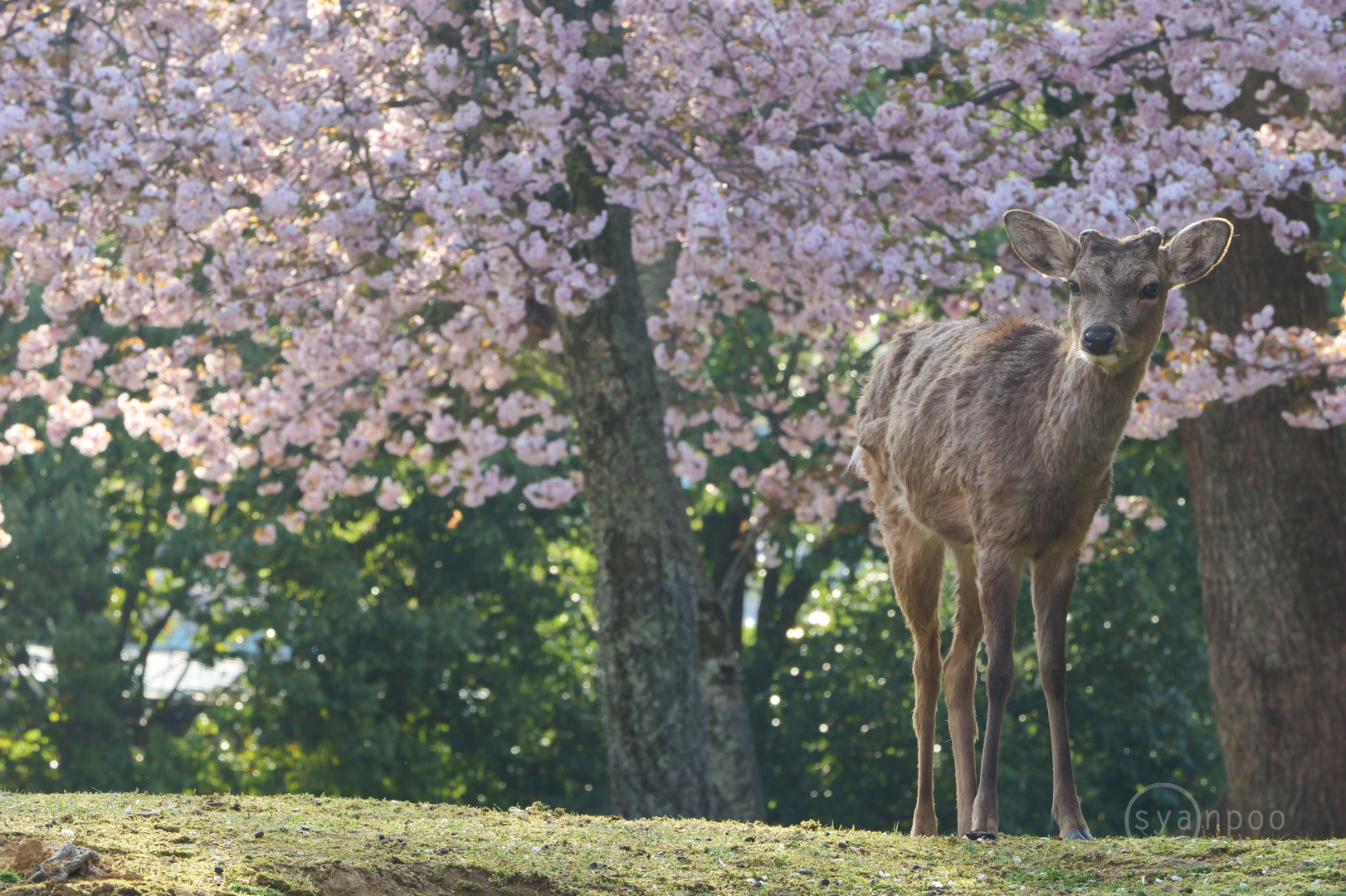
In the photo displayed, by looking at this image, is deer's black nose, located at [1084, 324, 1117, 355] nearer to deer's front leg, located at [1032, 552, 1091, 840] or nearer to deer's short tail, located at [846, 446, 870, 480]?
deer's front leg, located at [1032, 552, 1091, 840]

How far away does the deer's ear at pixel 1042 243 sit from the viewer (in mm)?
5844

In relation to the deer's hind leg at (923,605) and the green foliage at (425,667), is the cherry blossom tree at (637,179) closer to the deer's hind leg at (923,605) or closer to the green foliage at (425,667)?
the deer's hind leg at (923,605)

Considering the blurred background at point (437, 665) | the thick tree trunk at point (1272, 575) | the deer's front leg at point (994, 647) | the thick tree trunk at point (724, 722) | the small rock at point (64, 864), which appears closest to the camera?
the small rock at point (64, 864)

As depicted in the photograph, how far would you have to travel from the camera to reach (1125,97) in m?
11.9

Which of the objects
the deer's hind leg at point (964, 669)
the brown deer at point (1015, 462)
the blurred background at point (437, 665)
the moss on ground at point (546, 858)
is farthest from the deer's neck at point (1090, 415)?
the blurred background at point (437, 665)

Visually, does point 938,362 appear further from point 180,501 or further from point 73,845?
point 180,501

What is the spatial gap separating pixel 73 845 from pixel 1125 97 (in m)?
10.1

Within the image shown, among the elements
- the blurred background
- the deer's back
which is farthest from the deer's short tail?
the blurred background

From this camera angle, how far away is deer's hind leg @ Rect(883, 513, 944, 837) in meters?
6.78

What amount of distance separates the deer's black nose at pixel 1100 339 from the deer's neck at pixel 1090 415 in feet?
0.99

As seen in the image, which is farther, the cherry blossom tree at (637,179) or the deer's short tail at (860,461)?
the cherry blossom tree at (637,179)

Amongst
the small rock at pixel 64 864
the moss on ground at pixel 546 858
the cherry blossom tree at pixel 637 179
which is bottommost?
the small rock at pixel 64 864

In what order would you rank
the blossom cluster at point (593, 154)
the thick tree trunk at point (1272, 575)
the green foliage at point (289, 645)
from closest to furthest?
the blossom cluster at point (593, 154)
the thick tree trunk at point (1272, 575)
the green foliage at point (289, 645)

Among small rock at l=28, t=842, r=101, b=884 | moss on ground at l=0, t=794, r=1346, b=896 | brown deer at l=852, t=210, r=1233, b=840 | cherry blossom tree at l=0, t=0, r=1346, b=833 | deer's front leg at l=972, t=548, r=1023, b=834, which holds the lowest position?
small rock at l=28, t=842, r=101, b=884
